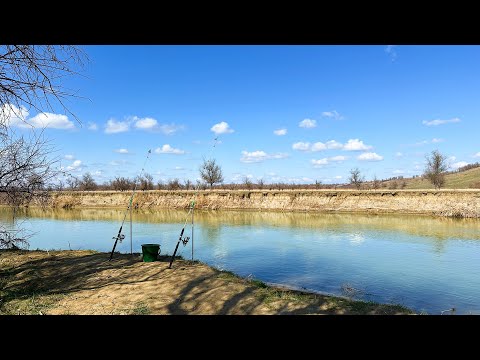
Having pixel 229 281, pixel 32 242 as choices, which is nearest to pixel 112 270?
pixel 229 281

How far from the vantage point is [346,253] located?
1711 centimetres

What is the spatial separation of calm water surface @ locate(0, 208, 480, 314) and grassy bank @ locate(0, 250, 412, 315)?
1.84m

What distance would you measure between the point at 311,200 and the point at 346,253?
2779 cm

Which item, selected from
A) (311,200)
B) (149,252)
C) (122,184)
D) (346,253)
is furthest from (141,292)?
(122,184)

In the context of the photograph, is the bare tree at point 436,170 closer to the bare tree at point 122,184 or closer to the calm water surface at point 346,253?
the calm water surface at point 346,253

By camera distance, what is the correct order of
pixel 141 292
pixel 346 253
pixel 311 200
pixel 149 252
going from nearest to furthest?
1. pixel 141 292
2. pixel 149 252
3. pixel 346 253
4. pixel 311 200

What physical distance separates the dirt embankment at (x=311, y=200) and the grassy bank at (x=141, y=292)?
25.0 m

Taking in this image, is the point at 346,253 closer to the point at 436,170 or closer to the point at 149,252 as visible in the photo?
the point at 149,252

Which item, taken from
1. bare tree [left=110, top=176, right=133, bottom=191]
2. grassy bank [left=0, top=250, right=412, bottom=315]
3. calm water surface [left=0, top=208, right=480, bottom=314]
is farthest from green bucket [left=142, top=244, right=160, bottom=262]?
bare tree [left=110, top=176, right=133, bottom=191]

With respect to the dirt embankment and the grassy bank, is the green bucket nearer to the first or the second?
the grassy bank
